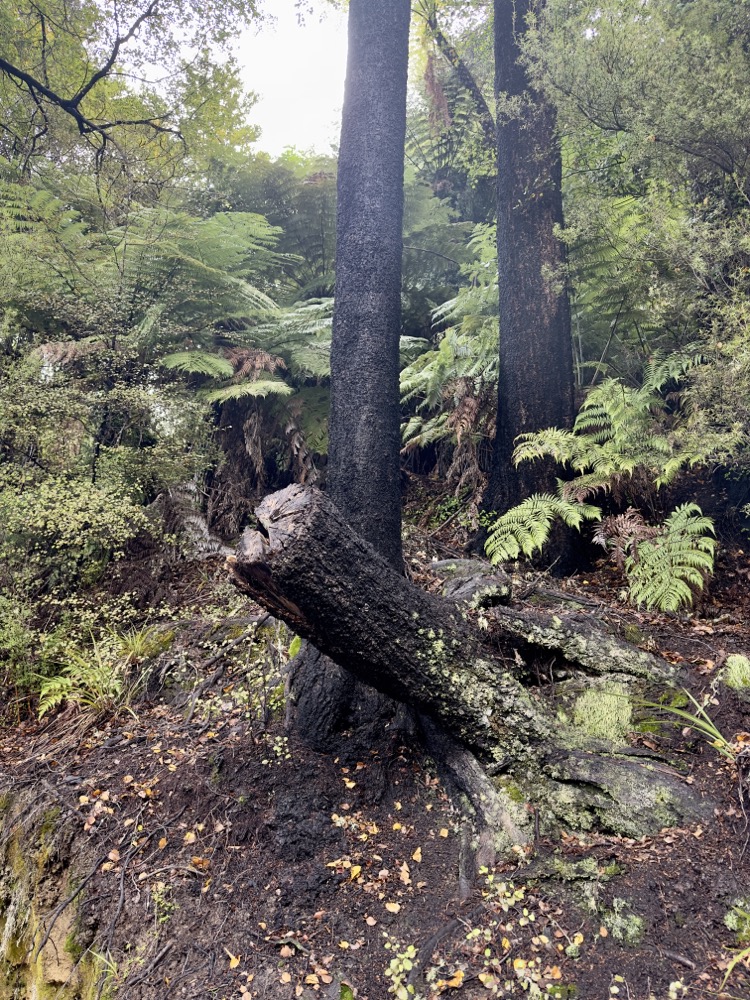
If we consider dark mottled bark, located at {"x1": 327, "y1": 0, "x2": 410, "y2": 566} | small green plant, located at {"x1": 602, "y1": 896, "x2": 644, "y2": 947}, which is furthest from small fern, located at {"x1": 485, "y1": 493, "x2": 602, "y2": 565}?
small green plant, located at {"x1": 602, "y1": 896, "x2": 644, "y2": 947}

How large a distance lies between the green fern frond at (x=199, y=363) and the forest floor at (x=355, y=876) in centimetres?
369

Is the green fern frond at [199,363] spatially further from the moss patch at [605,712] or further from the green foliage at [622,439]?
the moss patch at [605,712]

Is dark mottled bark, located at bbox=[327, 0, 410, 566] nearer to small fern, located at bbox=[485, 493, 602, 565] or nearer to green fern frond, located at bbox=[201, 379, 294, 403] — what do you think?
small fern, located at bbox=[485, 493, 602, 565]

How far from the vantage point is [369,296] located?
158 inches

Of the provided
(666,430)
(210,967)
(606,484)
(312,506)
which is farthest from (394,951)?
(666,430)

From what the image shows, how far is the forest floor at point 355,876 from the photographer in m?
2.36

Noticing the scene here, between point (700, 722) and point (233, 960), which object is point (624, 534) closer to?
point (700, 722)

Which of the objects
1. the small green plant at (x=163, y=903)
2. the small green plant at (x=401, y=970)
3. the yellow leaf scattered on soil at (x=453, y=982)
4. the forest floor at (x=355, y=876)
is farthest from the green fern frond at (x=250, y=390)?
the yellow leaf scattered on soil at (x=453, y=982)

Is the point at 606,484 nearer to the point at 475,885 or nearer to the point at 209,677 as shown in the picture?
the point at 475,885

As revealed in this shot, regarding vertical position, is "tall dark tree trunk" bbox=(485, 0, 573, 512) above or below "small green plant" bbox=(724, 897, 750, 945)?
above

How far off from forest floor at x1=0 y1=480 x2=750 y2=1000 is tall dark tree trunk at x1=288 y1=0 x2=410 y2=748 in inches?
25.6

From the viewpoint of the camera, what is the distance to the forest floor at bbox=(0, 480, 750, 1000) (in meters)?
2.36

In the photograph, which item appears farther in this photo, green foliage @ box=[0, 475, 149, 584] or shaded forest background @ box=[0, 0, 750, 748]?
green foliage @ box=[0, 475, 149, 584]

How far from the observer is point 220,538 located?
6676mm
